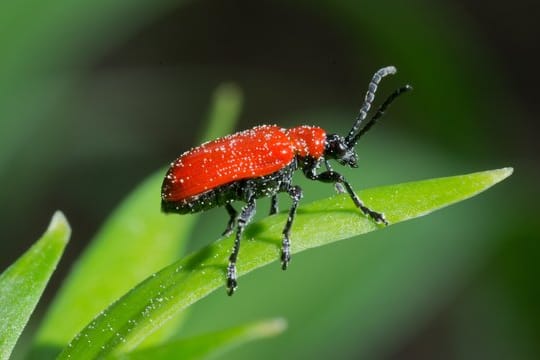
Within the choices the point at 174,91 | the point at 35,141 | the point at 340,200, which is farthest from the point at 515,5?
the point at 340,200

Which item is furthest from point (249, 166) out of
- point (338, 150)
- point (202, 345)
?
point (202, 345)

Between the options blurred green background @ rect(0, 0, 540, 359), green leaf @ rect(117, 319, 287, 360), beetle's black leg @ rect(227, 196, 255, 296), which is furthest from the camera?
blurred green background @ rect(0, 0, 540, 359)

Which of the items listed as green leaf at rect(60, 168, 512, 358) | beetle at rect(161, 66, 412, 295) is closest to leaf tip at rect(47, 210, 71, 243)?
green leaf at rect(60, 168, 512, 358)

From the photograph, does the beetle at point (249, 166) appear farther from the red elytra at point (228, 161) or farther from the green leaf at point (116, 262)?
the green leaf at point (116, 262)

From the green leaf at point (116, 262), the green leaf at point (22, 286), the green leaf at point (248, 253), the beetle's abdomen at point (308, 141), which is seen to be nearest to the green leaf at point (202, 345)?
the green leaf at point (248, 253)

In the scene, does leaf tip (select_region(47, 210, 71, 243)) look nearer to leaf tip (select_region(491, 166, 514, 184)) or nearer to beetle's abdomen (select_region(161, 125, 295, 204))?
beetle's abdomen (select_region(161, 125, 295, 204))

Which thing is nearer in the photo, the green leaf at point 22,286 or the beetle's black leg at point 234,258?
the green leaf at point 22,286

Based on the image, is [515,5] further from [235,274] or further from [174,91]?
[235,274]
